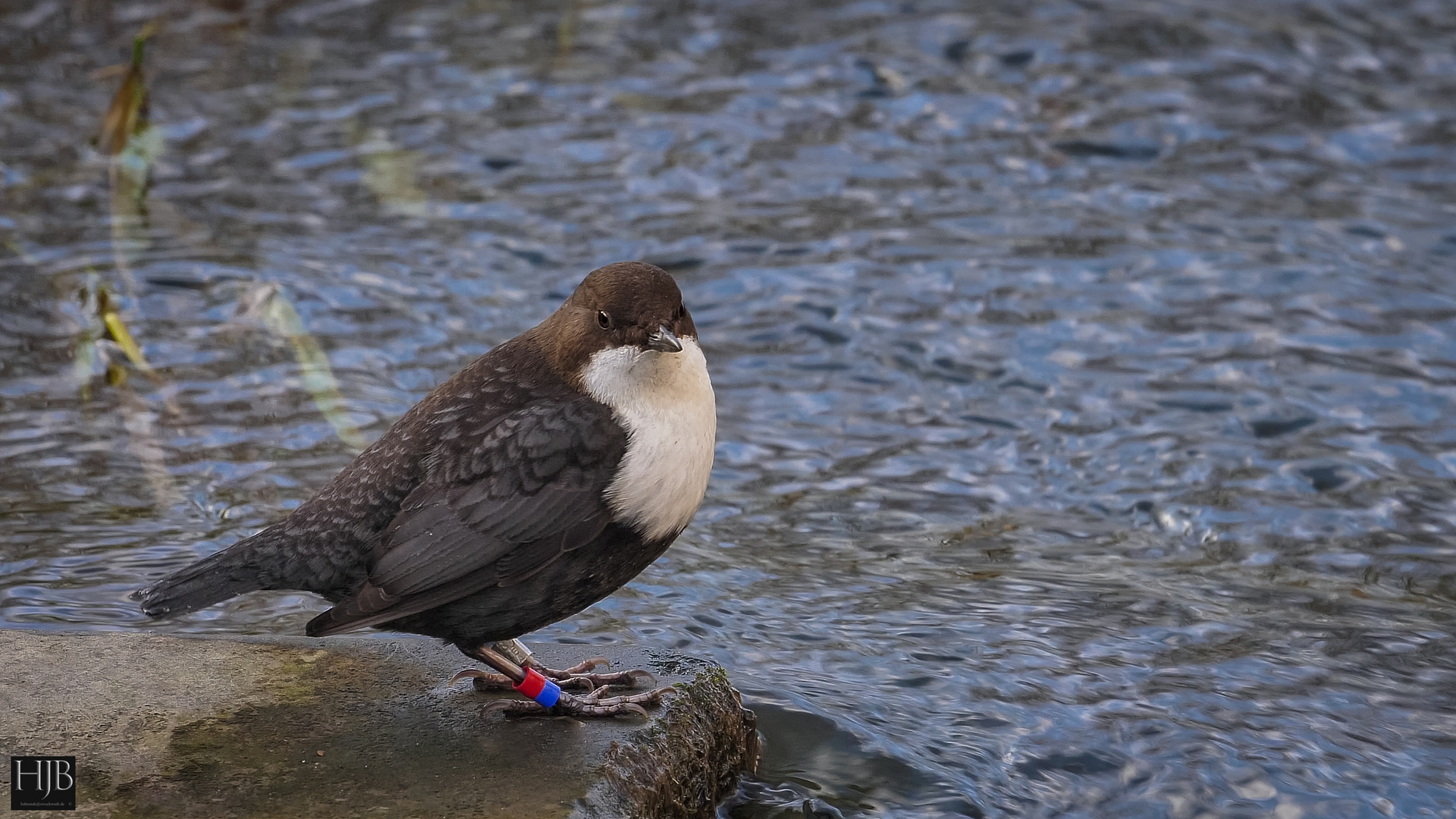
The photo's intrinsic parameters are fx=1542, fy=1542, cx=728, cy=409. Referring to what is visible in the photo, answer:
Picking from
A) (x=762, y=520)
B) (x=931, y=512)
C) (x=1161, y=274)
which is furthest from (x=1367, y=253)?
(x=762, y=520)

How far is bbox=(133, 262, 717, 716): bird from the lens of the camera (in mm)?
3484

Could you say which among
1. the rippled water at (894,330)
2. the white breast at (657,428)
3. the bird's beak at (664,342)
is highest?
the bird's beak at (664,342)

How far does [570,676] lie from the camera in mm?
3729

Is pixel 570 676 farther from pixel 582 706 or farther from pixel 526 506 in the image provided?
pixel 526 506

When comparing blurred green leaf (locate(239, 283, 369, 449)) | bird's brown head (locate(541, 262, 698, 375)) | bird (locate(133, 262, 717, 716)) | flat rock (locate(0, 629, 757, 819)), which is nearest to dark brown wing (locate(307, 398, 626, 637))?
bird (locate(133, 262, 717, 716))

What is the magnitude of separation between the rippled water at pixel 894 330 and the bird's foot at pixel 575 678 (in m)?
0.40

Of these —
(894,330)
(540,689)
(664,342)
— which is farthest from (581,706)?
(894,330)

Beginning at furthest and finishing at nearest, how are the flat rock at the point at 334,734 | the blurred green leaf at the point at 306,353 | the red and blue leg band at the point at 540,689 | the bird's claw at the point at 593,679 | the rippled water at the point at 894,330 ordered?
the blurred green leaf at the point at 306,353 → the rippled water at the point at 894,330 → the bird's claw at the point at 593,679 → the red and blue leg band at the point at 540,689 → the flat rock at the point at 334,734

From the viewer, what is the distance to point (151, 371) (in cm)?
600

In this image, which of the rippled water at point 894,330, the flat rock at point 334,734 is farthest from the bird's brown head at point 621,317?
the rippled water at point 894,330

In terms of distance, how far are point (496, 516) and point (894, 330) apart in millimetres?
3383

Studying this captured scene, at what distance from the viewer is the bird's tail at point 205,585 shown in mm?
3490

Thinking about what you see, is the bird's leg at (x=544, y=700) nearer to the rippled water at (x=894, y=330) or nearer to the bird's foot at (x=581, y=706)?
the bird's foot at (x=581, y=706)

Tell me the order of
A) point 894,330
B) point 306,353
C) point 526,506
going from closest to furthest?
point 526,506, point 306,353, point 894,330
